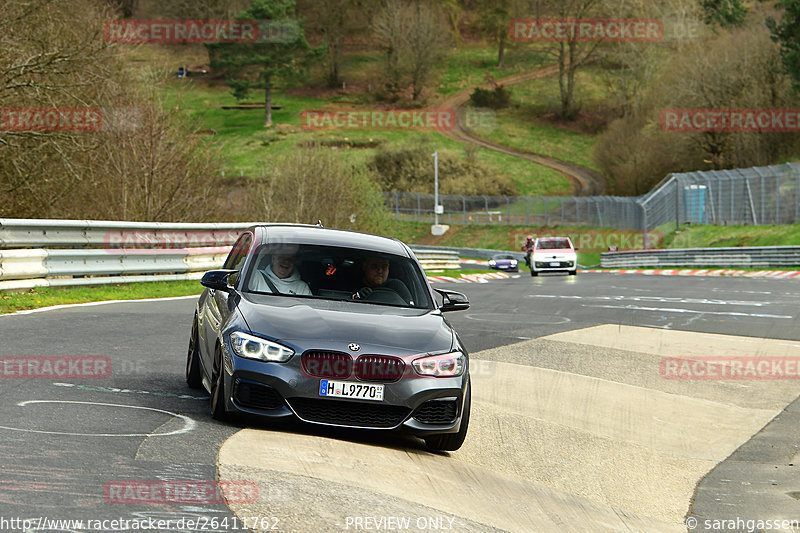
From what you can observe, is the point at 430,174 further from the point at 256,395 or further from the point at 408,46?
the point at 256,395

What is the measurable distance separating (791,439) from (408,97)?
11829 centimetres

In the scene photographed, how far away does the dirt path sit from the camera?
99312mm

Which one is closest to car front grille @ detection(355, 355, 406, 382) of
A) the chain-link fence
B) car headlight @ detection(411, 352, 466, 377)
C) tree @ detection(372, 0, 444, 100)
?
car headlight @ detection(411, 352, 466, 377)

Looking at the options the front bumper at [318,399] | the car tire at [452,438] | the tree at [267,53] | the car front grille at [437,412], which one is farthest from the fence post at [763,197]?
the tree at [267,53]

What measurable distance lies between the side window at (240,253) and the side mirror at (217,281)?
15 centimetres

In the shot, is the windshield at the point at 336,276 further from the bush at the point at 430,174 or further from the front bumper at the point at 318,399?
the bush at the point at 430,174

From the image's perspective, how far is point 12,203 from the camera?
942 inches

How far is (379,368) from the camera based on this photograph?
277 inches

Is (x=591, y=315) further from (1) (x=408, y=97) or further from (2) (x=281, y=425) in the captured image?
(1) (x=408, y=97)

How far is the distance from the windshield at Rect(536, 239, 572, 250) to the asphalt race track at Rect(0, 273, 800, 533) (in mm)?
26264

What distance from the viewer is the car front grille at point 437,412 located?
283 inches

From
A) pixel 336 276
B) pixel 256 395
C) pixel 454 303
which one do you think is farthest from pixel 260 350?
pixel 454 303

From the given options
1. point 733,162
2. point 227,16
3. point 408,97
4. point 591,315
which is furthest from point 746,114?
point 227,16

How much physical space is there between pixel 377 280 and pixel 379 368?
1543mm
